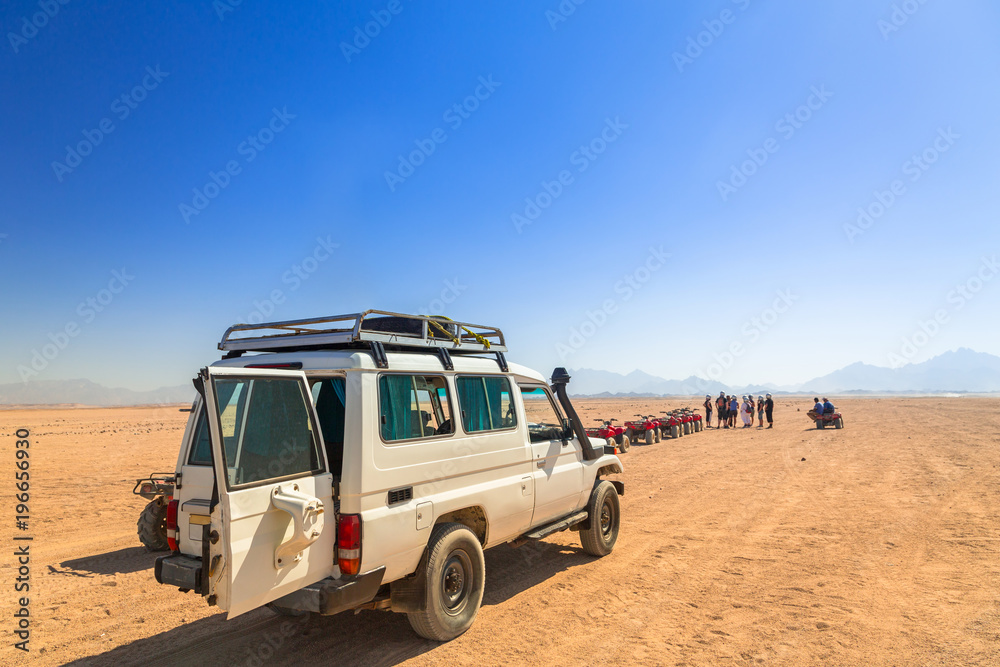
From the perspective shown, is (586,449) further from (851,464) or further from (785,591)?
(851,464)

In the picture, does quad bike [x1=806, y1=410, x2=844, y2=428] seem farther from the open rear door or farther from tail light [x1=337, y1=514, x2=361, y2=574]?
the open rear door

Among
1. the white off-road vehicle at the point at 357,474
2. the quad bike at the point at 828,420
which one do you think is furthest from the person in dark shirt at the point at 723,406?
the white off-road vehicle at the point at 357,474

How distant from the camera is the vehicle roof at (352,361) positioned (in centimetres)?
432

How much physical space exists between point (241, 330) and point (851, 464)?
15.9 meters

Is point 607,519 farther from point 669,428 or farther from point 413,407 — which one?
point 669,428

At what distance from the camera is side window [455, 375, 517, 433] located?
5.38 m

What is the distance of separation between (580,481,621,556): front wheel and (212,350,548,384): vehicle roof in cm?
272

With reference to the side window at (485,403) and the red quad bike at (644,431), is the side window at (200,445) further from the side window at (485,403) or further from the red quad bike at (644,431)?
the red quad bike at (644,431)

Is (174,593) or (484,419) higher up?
(484,419)

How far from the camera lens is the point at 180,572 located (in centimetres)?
367

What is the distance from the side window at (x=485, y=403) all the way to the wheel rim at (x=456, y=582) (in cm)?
117

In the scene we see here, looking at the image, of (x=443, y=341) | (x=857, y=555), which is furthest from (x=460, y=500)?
(x=857, y=555)

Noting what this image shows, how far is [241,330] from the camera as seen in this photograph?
5.28 meters

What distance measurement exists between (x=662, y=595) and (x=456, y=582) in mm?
2441
